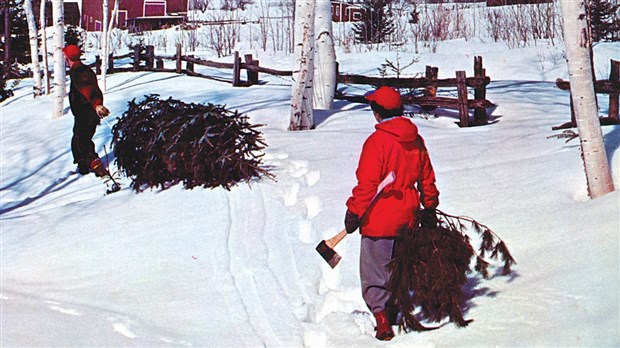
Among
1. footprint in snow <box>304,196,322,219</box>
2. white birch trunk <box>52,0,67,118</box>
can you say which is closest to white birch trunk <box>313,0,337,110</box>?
white birch trunk <box>52,0,67,118</box>

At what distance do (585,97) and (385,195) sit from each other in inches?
103

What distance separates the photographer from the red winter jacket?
16.3 feet

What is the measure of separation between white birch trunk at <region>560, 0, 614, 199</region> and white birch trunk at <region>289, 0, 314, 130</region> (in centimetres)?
541

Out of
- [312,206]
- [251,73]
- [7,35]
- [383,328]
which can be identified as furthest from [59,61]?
[7,35]

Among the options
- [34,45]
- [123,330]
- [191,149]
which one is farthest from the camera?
[34,45]

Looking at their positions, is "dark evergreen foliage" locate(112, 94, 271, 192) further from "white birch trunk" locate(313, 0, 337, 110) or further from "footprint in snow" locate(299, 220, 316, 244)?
"white birch trunk" locate(313, 0, 337, 110)

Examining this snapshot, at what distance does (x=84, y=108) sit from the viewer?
36.2 ft

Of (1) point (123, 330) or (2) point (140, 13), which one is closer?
(1) point (123, 330)

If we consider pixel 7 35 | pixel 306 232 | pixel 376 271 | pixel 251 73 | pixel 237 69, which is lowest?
pixel 306 232

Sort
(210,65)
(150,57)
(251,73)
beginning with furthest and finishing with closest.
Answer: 1. (150,57)
2. (210,65)
3. (251,73)

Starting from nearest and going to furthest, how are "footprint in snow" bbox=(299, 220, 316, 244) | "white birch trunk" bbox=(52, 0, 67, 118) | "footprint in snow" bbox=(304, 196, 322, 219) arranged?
1. "footprint in snow" bbox=(299, 220, 316, 244)
2. "footprint in snow" bbox=(304, 196, 322, 219)
3. "white birch trunk" bbox=(52, 0, 67, 118)

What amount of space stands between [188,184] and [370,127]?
3.73 metres

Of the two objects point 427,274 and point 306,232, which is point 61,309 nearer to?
point 306,232

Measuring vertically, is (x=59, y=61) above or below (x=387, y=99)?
above
